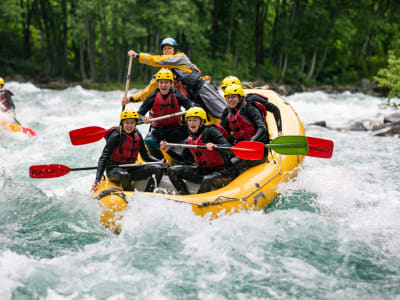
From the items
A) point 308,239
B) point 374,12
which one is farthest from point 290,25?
point 308,239

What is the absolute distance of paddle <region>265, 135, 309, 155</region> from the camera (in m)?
4.33

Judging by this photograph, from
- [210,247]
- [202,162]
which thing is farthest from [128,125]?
[210,247]

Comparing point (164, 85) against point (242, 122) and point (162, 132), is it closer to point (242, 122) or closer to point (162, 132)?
point (162, 132)

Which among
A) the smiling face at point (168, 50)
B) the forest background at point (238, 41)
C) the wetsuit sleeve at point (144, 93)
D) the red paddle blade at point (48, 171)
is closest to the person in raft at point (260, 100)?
the smiling face at point (168, 50)

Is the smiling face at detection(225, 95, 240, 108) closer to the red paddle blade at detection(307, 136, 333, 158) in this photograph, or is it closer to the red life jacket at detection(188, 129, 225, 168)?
the red life jacket at detection(188, 129, 225, 168)

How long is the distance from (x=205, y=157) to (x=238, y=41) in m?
17.9

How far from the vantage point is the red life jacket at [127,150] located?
4266 millimetres

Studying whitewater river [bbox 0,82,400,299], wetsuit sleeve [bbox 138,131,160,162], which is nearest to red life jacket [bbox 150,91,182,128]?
wetsuit sleeve [bbox 138,131,160,162]

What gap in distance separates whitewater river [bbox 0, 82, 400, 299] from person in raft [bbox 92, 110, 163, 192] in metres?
0.41

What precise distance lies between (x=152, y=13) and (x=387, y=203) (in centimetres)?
1523

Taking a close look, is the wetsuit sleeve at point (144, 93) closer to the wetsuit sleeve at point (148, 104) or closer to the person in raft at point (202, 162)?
the wetsuit sleeve at point (148, 104)

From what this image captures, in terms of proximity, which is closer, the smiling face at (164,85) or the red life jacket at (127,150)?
the red life jacket at (127,150)

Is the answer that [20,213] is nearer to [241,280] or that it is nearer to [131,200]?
[131,200]

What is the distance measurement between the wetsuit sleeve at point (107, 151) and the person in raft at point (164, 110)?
19.0 inches
